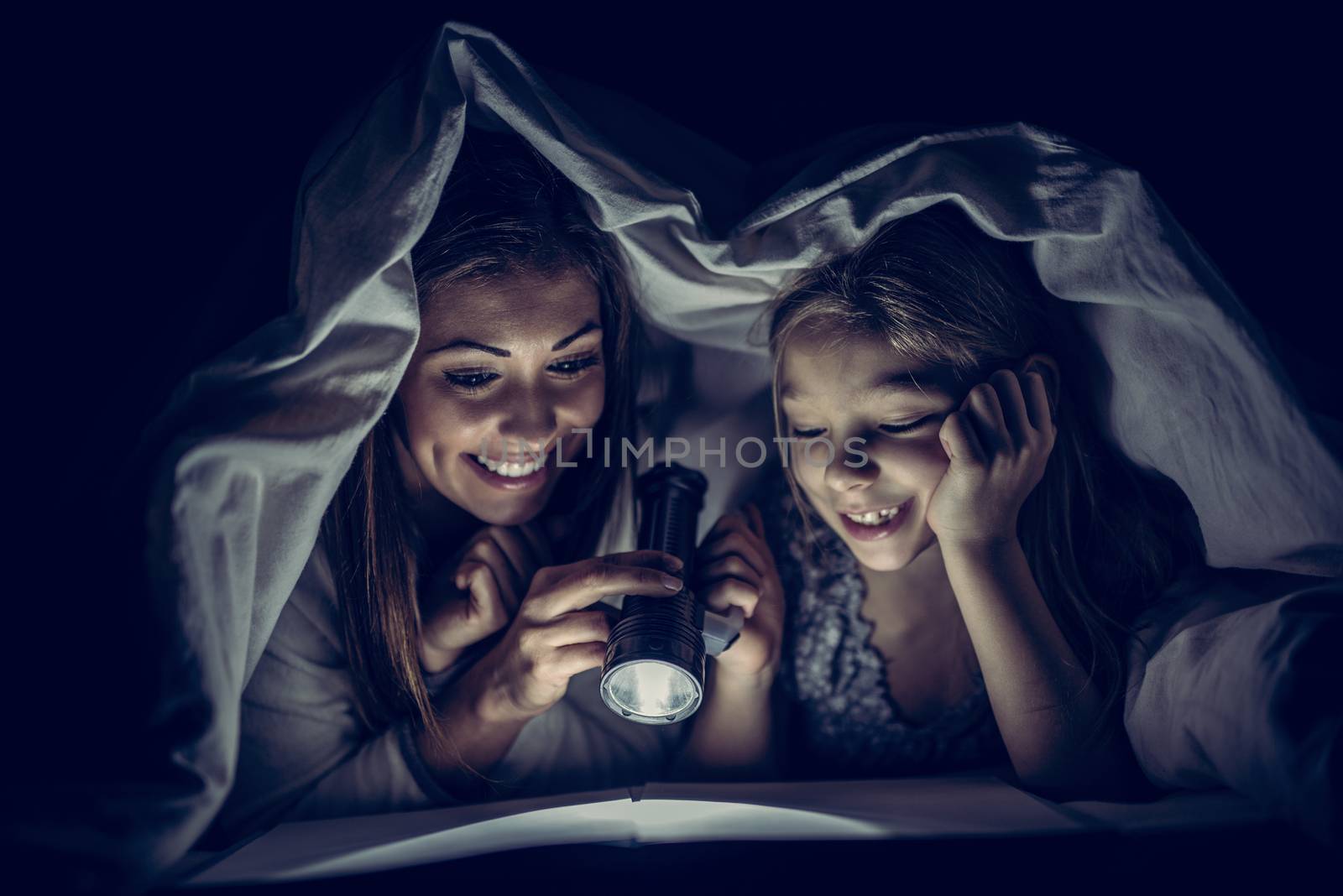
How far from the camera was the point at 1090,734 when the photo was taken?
3.08 ft

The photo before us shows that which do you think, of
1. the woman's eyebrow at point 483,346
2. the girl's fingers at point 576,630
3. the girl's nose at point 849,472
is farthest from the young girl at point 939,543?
the woman's eyebrow at point 483,346

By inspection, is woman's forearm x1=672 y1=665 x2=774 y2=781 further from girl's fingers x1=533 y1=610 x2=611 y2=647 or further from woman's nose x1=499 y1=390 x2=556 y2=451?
woman's nose x1=499 y1=390 x2=556 y2=451

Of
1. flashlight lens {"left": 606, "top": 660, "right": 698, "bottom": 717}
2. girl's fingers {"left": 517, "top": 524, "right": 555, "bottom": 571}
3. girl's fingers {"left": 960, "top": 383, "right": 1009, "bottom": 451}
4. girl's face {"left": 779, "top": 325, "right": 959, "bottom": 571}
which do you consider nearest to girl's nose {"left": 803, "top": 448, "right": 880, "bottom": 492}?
Answer: girl's face {"left": 779, "top": 325, "right": 959, "bottom": 571}

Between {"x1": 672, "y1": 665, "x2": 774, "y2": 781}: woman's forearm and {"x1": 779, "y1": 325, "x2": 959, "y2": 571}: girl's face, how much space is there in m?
0.23

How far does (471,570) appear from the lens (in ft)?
3.34

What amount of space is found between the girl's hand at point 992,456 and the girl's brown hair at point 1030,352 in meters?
0.04

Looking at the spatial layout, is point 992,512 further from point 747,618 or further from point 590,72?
point 590,72

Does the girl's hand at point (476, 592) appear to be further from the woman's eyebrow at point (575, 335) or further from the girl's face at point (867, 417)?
the girl's face at point (867, 417)

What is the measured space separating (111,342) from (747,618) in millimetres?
735

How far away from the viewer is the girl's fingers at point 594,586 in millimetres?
863

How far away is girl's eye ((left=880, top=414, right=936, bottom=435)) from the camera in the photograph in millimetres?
942

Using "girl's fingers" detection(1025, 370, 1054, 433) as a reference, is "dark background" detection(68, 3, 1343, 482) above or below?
above

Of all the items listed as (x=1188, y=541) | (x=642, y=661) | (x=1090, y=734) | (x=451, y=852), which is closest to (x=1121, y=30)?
(x=1188, y=541)

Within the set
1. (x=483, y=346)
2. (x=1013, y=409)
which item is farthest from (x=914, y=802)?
(x=483, y=346)
